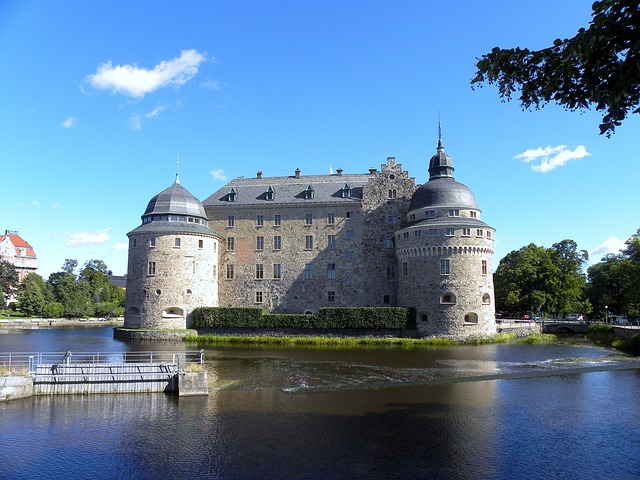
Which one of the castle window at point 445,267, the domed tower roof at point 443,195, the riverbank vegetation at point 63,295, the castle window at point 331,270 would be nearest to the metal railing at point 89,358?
the castle window at point 331,270

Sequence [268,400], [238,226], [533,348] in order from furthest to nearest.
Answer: [238,226], [533,348], [268,400]

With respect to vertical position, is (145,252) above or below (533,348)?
above

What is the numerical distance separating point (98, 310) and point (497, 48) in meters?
80.2

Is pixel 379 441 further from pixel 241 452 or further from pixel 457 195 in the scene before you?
pixel 457 195

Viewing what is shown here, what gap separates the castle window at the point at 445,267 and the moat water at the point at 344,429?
18.2 meters

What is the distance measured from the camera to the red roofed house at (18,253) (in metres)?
105

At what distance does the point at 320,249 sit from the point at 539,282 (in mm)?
29328

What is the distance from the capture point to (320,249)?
165 feet

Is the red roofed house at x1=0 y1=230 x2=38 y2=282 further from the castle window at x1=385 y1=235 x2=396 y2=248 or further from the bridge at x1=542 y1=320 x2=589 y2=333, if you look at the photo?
the bridge at x1=542 y1=320 x2=589 y2=333

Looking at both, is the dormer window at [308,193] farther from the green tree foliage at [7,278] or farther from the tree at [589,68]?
the green tree foliage at [7,278]

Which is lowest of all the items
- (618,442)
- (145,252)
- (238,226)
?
(618,442)

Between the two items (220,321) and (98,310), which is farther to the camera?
(98,310)

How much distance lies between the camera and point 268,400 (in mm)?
18469

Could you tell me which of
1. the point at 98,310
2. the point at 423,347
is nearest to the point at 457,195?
the point at 423,347
